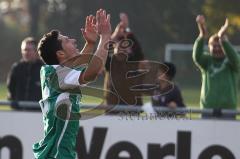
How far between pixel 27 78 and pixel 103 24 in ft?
17.3

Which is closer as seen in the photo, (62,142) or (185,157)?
(62,142)

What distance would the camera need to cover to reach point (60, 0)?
37500 millimetres

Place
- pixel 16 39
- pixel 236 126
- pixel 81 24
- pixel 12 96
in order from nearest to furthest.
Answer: pixel 236 126, pixel 12 96, pixel 81 24, pixel 16 39

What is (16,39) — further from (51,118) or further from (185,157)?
(51,118)

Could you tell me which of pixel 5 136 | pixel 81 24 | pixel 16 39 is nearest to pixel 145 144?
pixel 5 136

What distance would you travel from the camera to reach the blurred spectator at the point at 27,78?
11.2 m

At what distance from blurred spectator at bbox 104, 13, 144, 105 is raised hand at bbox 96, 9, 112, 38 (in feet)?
15.2

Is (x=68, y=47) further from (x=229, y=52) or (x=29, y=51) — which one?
(x=29, y=51)

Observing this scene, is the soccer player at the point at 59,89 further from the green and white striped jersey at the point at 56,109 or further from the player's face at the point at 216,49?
the player's face at the point at 216,49

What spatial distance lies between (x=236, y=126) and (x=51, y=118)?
10.9 ft

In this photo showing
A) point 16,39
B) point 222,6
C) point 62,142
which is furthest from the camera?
point 16,39

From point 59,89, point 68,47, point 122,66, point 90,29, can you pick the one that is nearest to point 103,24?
point 90,29

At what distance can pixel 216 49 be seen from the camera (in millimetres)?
10398

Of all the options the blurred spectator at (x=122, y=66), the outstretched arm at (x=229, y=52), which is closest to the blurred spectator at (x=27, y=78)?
the blurred spectator at (x=122, y=66)
